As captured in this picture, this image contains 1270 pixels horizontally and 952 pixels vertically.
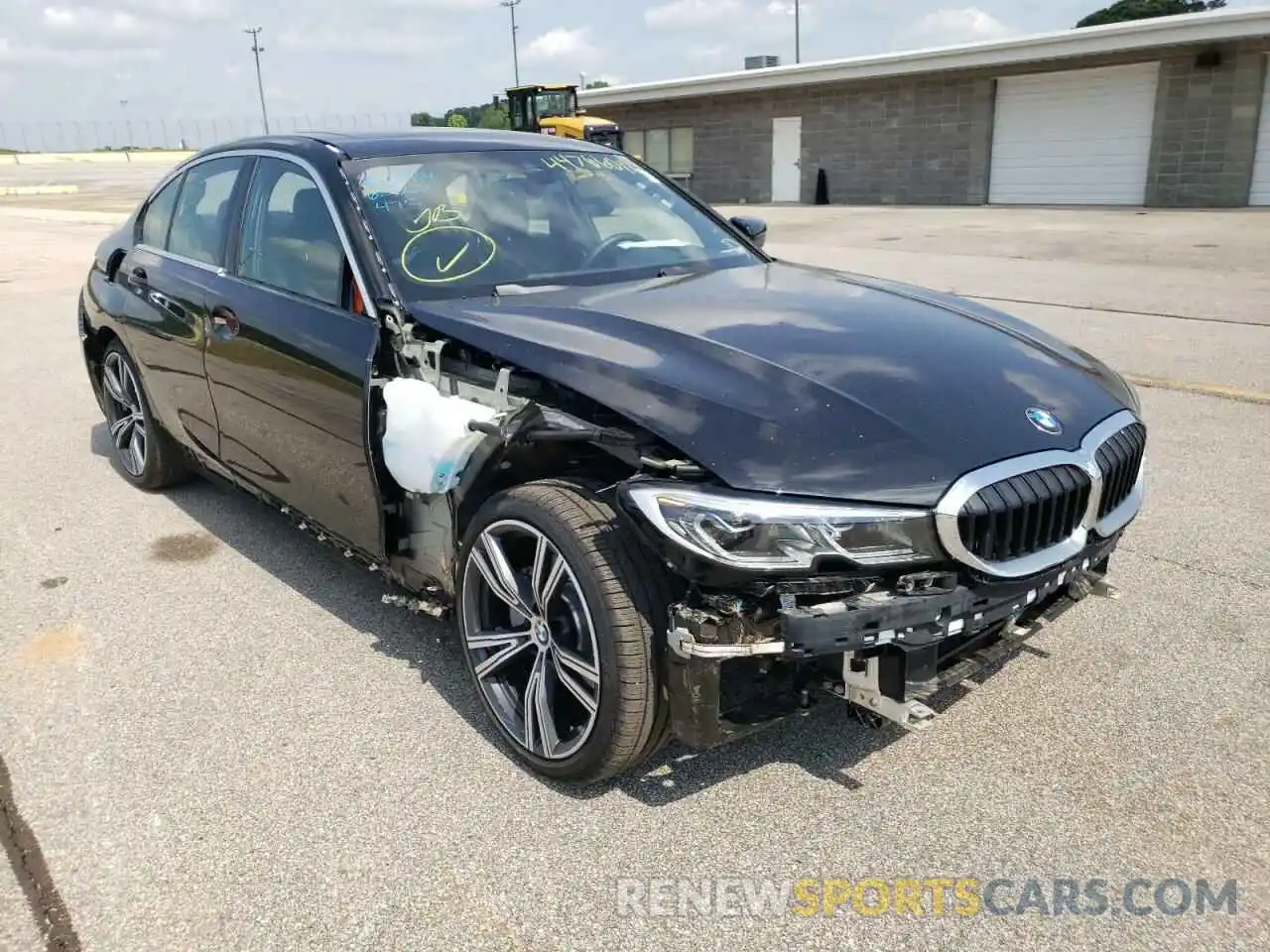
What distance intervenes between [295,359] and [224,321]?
0.66 metres

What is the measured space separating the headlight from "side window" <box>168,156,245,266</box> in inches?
105

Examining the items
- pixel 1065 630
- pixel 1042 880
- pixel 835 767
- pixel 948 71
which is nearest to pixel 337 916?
pixel 835 767

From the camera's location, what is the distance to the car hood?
2.39 meters

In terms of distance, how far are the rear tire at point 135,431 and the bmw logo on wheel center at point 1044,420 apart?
159 inches

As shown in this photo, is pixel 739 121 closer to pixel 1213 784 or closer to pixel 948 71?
pixel 948 71

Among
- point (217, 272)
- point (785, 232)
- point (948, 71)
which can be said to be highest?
point (948, 71)

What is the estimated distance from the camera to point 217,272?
13.6 feet

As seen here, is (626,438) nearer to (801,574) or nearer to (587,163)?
(801,574)

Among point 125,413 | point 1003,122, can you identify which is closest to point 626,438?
point 125,413

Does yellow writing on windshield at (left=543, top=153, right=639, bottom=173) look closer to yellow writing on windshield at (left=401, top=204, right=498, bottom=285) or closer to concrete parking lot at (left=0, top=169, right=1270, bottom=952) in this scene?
yellow writing on windshield at (left=401, top=204, right=498, bottom=285)

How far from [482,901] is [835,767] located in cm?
104

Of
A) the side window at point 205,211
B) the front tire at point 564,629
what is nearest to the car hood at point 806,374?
the front tire at point 564,629

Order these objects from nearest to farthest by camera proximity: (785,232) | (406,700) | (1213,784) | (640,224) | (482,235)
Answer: (1213,784) < (406,700) < (482,235) < (640,224) < (785,232)

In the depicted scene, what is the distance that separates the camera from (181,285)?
14.4ft
